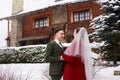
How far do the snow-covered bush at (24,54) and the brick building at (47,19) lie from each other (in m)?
3.17

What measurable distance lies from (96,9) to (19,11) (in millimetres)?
8770

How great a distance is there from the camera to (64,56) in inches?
263

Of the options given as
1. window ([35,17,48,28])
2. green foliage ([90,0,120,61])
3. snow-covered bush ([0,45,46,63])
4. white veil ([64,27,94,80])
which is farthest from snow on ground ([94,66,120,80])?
window ([35,17,48,28])

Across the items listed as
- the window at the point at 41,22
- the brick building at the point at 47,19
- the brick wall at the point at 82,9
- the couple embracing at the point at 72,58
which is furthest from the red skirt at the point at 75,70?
the window at the point at 41,22

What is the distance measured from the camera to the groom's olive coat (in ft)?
22.4

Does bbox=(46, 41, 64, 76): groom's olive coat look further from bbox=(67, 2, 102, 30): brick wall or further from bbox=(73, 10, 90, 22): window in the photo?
bbox=(73, 10, 90, 22): window

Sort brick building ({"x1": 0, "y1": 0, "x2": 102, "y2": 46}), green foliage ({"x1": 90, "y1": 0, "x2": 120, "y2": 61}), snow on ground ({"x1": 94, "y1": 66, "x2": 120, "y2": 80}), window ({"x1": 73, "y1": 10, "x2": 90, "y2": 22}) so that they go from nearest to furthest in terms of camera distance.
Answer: snow on ground ({"x1": 94, "y1": 66, "x2": 120, "y2": 80}) < green foliage ({"x1": 90, "y1": 0, "x2": 120, "y2": 61}) < brick building ({"x1": 0, "y1": 0, "x2": 102, "y2": 46}) < window ({"x1": 73, "y1": 10, "x2": 90, "y2": 22})

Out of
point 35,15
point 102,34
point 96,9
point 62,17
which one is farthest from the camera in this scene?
point 35,15

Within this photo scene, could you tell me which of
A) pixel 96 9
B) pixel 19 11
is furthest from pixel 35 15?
pixel 96 9

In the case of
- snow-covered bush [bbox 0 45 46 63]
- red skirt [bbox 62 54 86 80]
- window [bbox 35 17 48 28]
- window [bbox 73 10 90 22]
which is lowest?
snow-covered bush [bbox 0 45 46 63]

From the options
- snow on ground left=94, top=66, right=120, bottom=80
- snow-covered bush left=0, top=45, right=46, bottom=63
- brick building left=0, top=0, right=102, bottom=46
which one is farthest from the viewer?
brick building left=0, top=0, right=102, bottom=46

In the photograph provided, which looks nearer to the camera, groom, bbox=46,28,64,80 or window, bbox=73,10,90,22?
groom, bbox=46,28,64,80

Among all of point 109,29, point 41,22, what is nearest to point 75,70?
point 109,29

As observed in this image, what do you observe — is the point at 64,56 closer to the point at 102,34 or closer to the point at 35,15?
the point at 102,34
